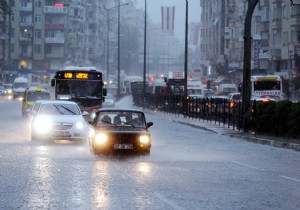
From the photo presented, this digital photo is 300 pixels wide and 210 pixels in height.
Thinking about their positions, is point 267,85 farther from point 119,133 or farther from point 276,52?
point 119,133

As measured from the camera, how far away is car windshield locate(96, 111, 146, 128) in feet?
78.9

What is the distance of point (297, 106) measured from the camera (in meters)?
31.4

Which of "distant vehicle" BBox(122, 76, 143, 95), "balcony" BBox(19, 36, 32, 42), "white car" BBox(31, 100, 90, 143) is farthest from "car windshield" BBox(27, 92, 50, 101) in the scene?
"balcony" BBox(19, 36, 32, 42)

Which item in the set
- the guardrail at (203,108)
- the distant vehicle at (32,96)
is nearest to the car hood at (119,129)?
the guardrail at (203,108)

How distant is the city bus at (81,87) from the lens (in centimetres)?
4738

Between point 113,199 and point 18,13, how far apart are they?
14566 cm

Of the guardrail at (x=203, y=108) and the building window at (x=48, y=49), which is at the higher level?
the building window at (x=48, y=49)

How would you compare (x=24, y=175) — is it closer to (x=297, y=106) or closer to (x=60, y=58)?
(x=297, y=106)

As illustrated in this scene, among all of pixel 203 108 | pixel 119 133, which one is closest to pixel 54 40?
pixel 203 108

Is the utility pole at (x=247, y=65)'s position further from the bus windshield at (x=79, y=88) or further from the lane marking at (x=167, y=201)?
the lane marking at (x=167, y=201)

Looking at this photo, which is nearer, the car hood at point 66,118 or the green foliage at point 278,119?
the car hood at point 66,118

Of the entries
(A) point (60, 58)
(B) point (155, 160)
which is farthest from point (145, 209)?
(A) point (60, 58)

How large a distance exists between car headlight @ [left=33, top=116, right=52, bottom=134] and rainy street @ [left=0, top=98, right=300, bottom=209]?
0.85 m

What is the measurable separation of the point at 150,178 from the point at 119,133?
585 centimetres
